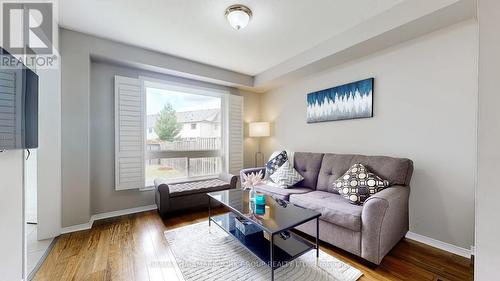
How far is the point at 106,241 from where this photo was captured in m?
2.06

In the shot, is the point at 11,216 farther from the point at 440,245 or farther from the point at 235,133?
the point at 440,245

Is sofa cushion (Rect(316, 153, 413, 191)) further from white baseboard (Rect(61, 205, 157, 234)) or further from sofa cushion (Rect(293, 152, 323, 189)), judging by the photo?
white baseboard (Rect(61, 205, 157, 234))

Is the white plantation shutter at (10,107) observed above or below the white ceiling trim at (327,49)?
below

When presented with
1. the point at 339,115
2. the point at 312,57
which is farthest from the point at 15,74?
the point at 339,115

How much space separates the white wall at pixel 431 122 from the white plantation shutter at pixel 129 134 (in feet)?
10.1

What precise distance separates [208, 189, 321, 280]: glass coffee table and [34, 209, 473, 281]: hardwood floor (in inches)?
18.8

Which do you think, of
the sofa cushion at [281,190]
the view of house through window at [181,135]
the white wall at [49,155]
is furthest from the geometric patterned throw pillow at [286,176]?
the white wall at [49,155]

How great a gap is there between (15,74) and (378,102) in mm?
3266

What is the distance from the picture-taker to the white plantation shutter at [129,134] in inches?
109

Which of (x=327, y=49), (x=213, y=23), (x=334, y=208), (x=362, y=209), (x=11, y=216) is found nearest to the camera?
(x=11, y=216)

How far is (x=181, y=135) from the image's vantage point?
344cm

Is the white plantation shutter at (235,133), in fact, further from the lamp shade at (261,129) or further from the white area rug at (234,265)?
the white area rug at (234,265)

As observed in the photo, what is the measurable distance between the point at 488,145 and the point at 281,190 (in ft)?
6.36

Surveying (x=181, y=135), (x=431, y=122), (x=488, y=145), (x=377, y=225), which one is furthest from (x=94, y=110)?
(x=431, y=122)
